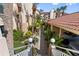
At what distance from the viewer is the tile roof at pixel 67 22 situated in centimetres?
205

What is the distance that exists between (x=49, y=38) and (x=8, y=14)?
48cm

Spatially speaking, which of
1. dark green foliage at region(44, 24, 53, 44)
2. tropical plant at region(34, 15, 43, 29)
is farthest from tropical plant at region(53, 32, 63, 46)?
tropical plant at region(34, 15, 43, 29)

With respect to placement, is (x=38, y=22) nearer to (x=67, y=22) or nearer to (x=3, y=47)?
(x=67, y=22)

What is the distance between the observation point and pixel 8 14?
6.79 ft

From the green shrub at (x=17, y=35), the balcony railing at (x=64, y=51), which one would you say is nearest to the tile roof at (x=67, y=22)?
the balcony railing at (x=64, y=51)

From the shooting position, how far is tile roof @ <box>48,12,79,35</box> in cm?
205

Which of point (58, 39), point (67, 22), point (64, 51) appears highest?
point (67, 22)

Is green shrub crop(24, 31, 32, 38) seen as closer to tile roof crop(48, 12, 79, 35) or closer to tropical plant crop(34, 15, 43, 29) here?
tropical plant crop(34, 15, 43, 29)

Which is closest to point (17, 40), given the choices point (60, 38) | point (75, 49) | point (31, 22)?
point (31, 22)

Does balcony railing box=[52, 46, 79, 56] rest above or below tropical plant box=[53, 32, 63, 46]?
below

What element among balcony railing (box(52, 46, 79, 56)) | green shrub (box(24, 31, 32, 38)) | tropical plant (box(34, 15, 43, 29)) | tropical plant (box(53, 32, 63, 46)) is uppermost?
tropical plant (box(34, 15, 43, 29))

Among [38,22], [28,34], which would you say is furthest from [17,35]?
[38,22]

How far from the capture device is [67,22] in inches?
81.4

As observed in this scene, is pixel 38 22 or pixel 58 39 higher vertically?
pixel 38 22
